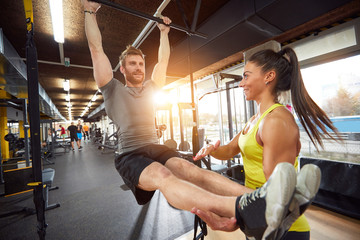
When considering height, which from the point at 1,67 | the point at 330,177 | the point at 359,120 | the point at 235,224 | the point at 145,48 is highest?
the point at 145,48

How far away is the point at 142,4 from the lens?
8.55 feet

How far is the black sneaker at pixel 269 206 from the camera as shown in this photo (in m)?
0.56

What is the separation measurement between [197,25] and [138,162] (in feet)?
10.3

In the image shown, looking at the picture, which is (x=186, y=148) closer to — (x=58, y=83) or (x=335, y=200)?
(x=335, y=200)

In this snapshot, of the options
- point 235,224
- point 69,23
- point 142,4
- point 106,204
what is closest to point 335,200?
point 235,224

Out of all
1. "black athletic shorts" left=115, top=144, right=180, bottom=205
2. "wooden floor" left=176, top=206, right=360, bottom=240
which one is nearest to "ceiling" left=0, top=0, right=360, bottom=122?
"black athletic shorts" left=115, top=144, right=180, bottom=205

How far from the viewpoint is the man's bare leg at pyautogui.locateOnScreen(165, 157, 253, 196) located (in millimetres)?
900

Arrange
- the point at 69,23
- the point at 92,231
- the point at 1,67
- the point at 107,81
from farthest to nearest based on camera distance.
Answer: the point at 1,67 → the point at 69,23 → the point at 92,231 → the point at 107,81

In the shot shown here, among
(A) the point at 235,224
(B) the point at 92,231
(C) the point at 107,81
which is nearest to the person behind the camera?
(A) the point at 235,224

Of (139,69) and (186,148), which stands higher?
(139,69)

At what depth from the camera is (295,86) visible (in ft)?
3.12

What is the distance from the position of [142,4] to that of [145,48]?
1504 millimetres

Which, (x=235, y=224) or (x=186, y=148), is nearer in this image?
(x=235, y=224)

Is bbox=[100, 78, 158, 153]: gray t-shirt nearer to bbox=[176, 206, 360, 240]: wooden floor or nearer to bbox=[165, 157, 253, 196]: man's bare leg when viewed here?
bbox=[165, 157, 253, 196]: man's bare leg
